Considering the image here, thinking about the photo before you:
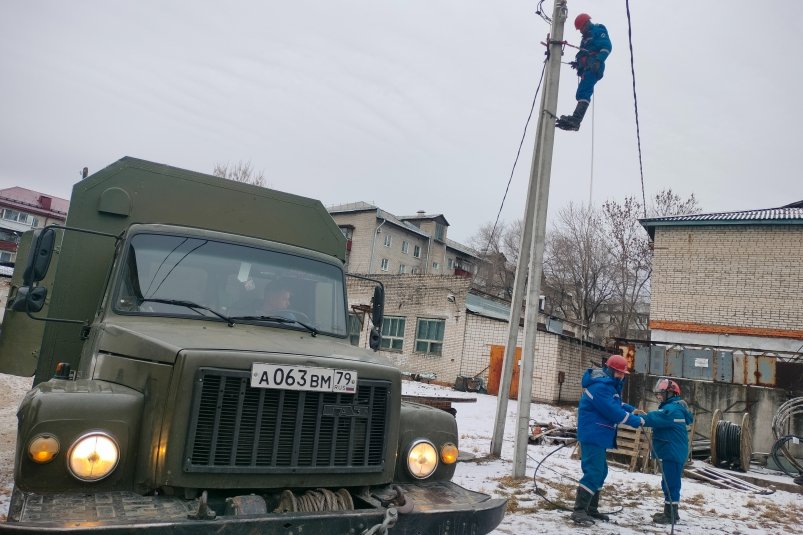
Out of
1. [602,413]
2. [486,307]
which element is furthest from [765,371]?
[486,307]

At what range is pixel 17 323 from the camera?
225 inches

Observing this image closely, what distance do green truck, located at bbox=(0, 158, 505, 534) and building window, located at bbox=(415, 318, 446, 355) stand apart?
61.4 feet

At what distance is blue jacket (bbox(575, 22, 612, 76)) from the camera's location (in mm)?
8188

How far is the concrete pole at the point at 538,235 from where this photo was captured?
7.59 meters

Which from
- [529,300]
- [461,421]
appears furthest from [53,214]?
[529,300]

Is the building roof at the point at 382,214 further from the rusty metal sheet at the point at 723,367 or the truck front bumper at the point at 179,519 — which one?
the truck front bumper at the point at 179,519

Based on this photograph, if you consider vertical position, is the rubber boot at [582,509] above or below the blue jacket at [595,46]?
below

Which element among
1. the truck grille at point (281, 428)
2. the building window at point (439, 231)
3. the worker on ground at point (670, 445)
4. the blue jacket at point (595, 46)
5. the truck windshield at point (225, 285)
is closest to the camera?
the truck grille at point (281, 428)

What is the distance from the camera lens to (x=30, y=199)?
2522 inches

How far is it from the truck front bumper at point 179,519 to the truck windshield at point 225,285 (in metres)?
1.39

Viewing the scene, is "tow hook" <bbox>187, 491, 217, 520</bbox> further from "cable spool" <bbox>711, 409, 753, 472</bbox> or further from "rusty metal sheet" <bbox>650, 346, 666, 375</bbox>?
"rusty metal sheet" <bbox>650, 346, 666, 375</bbox>

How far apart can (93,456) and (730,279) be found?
64.4 ft

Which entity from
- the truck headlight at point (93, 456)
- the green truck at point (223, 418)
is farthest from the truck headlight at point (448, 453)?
the truck headlight at point (93, 456)

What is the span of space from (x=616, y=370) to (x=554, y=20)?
16.6ft
